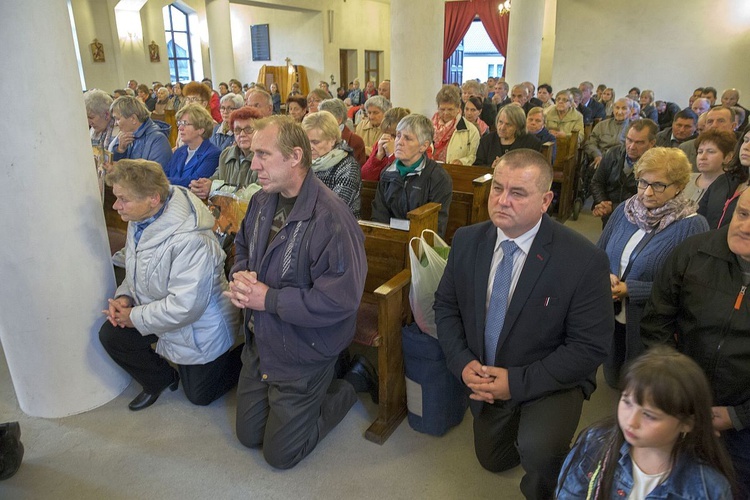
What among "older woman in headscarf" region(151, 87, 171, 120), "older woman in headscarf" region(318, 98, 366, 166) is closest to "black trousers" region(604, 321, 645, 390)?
"older woman in headscarf" region(318, 98, 366, 166)

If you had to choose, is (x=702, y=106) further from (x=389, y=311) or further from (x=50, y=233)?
(x=50, y=233)

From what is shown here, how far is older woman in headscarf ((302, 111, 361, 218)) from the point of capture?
119 inches

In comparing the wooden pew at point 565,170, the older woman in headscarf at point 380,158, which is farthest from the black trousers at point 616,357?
the wooden pew at point 565,170

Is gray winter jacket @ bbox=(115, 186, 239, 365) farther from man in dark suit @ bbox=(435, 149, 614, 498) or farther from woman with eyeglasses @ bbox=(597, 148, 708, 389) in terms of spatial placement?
woman with eyeglasses @ bbox=(597, 148, 708, 389)

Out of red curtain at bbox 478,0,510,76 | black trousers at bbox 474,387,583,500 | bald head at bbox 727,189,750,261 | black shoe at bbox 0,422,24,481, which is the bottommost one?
black shoe at bbox 0,422,24,481

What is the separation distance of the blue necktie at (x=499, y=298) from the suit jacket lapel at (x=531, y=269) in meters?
0.05

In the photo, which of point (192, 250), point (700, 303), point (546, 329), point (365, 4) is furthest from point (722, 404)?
point (365, 4)

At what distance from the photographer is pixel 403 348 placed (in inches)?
97.3

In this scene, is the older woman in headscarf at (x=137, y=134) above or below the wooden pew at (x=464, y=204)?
above

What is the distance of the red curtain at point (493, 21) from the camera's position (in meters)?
17.3

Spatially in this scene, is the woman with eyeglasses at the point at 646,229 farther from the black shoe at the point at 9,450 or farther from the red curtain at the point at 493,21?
the red curtain at the point at 493,21

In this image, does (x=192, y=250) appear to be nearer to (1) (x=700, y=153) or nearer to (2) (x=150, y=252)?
(2) (x=150, y=252)

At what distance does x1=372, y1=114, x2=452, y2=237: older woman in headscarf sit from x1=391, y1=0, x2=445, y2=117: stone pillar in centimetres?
339

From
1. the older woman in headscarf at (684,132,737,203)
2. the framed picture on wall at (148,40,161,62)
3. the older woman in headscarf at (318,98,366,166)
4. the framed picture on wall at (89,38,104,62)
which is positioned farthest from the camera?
the framed picture on wall at (148,40,161,62)
